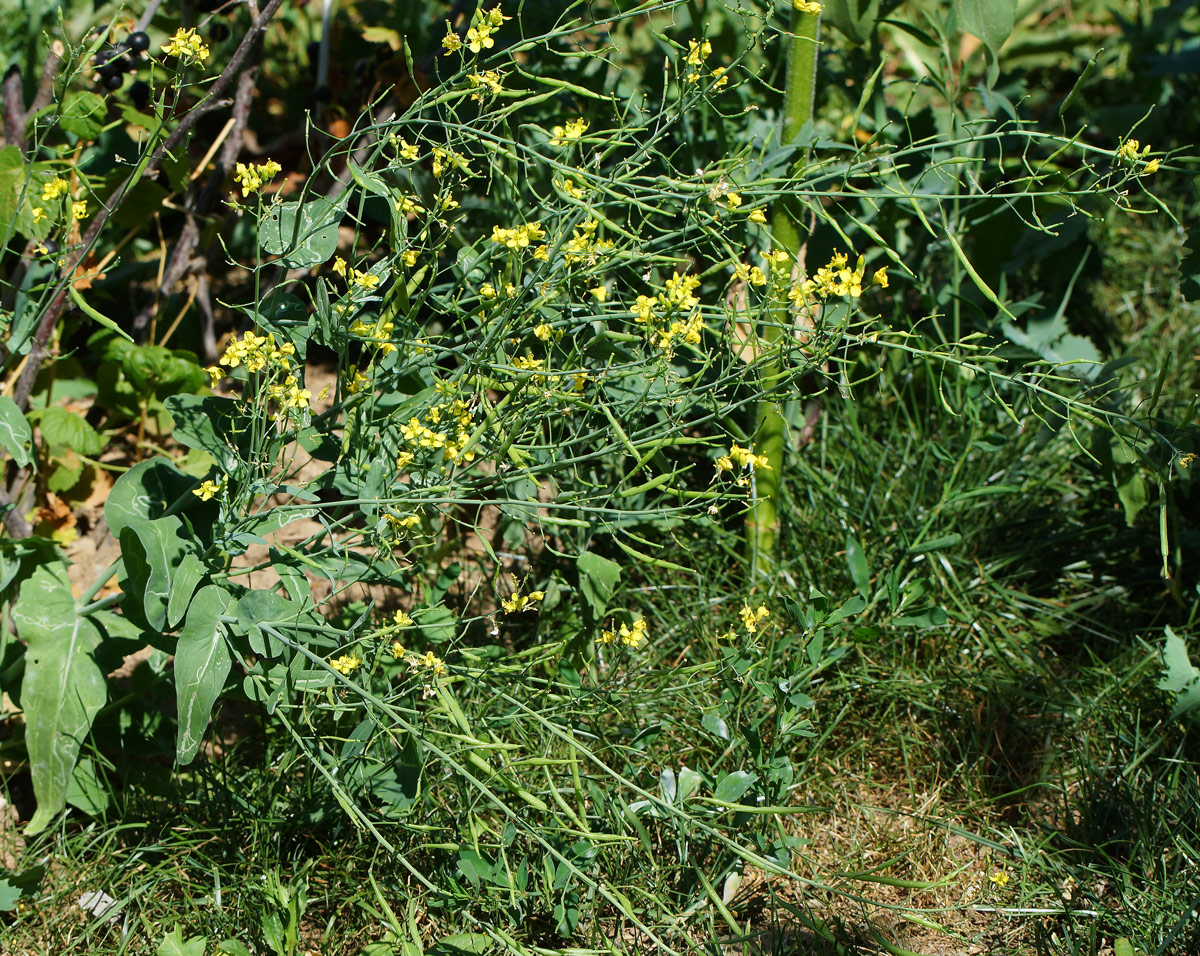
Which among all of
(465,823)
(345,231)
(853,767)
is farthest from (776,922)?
(345,231)

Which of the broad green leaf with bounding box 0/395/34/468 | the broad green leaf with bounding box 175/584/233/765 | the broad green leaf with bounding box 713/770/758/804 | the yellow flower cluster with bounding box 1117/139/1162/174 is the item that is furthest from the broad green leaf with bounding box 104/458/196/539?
the yellow flower cluster with bounding box 1117/139/1162/174

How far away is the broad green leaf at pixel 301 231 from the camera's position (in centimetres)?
153

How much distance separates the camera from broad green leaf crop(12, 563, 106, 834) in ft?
5.59

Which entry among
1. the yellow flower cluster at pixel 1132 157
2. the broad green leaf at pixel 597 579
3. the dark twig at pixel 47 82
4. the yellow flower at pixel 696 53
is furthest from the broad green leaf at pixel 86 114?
the yellow flower cluster at pixel 1132 157

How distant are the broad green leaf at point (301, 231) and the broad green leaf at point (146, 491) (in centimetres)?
45

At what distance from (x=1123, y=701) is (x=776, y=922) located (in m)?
0.79

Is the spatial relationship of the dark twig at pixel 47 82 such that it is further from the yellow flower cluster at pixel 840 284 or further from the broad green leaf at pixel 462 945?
the broad green leaf at pixel 462 945

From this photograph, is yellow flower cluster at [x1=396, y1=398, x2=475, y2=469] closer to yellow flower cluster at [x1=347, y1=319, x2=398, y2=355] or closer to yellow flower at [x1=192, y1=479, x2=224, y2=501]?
yellow flower cluster at [x1=347, y1=319, x2=398, y2=355]

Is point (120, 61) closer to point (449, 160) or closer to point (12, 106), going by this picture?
point (12, 106)

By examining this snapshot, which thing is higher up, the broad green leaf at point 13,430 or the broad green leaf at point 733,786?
the broad green leaf at point 13,430

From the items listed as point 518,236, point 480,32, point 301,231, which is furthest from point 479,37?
point 301,231

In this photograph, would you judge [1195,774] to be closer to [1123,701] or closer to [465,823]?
[1123,701]

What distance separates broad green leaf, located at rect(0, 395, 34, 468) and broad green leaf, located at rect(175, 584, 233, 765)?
441mm

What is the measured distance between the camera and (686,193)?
1.68m
